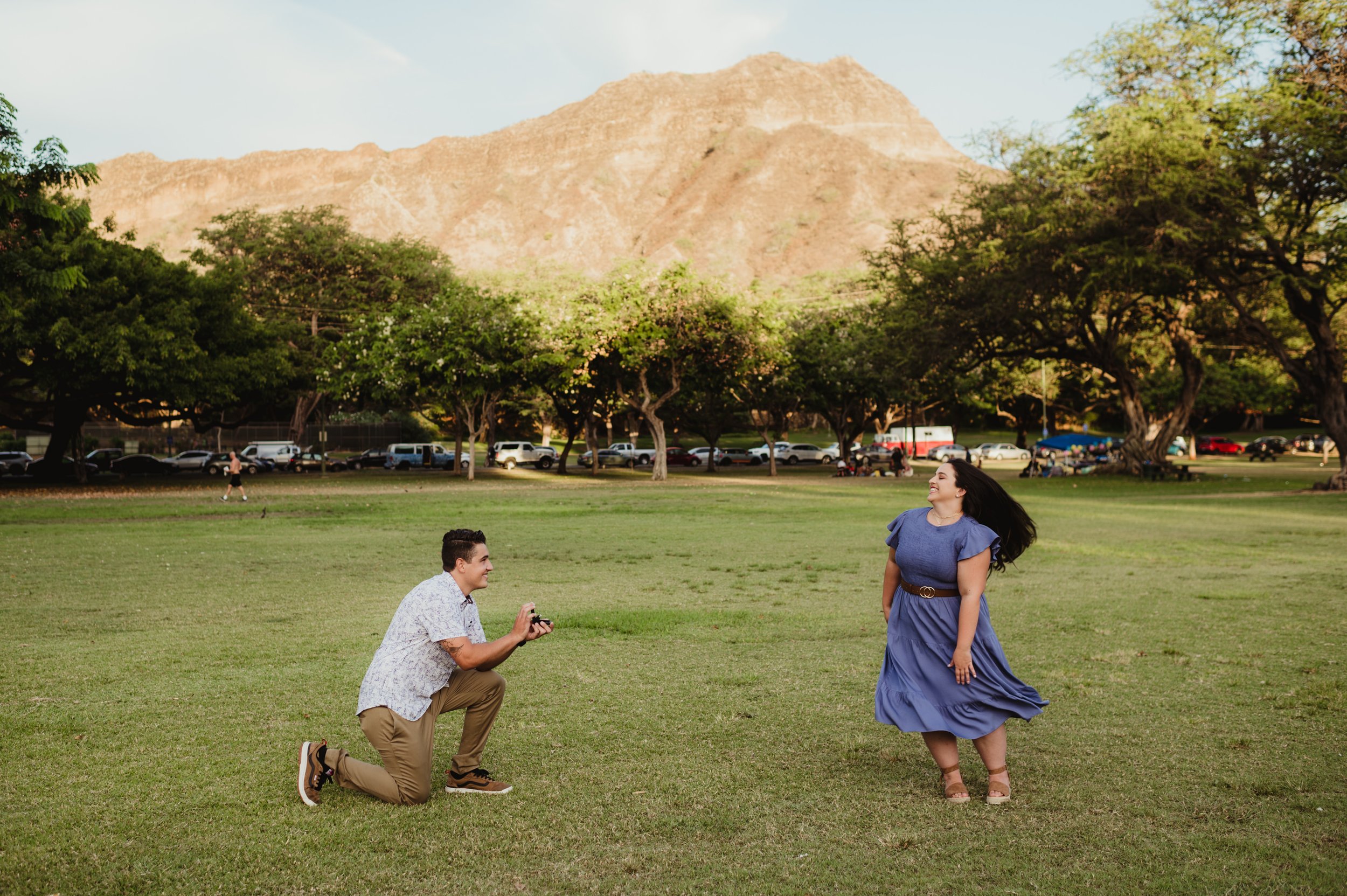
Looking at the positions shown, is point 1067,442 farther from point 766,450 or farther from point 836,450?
point 766,450

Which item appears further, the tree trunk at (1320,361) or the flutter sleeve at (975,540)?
the tree trunk at (1320,361)

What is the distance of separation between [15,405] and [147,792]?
43.2 metres

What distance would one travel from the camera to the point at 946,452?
63344 mm

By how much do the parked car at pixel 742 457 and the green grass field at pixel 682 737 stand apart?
50975mm

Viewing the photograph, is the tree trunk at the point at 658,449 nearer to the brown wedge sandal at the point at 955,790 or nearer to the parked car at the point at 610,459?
the parked car at the point at 610,459

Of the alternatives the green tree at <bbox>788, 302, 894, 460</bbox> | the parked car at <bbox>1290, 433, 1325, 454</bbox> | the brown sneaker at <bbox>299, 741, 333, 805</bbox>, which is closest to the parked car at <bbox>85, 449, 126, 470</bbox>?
the green tree at <bbox>788, 302, 894, 460</bbox>

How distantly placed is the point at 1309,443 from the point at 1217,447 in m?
6.60

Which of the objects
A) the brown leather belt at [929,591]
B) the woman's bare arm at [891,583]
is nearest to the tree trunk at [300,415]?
the woman's bare arm at [891,583]

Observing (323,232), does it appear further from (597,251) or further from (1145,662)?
(597,251)

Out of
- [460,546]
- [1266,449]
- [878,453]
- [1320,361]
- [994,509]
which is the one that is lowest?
[878,453]

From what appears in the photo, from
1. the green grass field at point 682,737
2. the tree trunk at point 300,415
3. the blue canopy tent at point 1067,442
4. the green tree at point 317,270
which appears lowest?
the green grass field at point 682,737

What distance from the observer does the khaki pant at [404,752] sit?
5.00m

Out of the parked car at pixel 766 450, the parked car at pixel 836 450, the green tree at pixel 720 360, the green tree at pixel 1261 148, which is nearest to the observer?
the green tree at pixel 1261 148

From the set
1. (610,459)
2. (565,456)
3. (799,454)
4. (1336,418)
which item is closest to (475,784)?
(1336,418)
